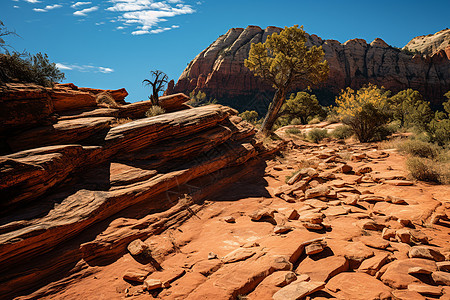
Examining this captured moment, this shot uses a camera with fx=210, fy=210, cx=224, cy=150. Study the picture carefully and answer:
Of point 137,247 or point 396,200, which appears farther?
point 396,200

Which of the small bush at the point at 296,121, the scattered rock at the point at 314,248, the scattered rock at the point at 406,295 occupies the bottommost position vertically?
the scattered rock at the point at 406,295

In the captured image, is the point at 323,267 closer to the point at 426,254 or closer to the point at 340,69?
the point at 426,254

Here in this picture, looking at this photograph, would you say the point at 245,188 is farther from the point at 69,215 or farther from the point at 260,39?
the point at 260,39

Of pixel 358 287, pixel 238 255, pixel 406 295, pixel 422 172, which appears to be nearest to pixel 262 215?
pixel 238 255

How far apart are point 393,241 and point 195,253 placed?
4403 millimetres

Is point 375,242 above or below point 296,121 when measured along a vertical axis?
below

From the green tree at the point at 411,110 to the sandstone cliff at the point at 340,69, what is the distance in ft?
116

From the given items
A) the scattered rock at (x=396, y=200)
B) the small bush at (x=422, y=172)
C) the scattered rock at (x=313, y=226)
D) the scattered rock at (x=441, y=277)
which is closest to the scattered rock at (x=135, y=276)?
the scattered rock at (x=313, y=226)

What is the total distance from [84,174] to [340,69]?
84297 mm

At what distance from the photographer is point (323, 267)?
3859 mm

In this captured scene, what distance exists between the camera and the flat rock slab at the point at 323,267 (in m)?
3.67

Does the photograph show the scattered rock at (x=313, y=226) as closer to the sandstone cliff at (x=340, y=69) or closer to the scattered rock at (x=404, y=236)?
the scattered rock at (x=404, y=236)

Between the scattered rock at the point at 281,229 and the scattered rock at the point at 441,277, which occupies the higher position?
the scattered rock at the point at 441,277

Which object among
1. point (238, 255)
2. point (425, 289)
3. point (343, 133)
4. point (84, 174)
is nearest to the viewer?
point (425, 289)
